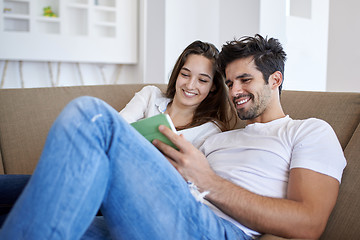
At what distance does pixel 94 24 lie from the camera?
3490 millimetres

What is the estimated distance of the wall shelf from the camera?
3132mm

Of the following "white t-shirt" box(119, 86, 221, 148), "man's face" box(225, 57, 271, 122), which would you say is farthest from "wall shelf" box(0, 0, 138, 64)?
"man's face" box(225, 57, 271, 122)

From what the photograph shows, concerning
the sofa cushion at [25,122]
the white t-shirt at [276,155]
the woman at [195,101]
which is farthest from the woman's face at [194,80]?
the sofa cushion at [25,122]

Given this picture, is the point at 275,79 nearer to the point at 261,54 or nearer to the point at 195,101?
the point at 261,54

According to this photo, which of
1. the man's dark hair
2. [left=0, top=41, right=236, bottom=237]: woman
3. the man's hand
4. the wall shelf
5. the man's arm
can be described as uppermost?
the wall shelf

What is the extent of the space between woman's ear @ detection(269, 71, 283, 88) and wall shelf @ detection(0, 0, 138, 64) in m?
2.31

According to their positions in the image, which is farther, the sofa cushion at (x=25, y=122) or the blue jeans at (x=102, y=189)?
the sofa cushion at (x=25, y=122)

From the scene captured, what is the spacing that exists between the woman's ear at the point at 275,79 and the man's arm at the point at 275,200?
0.44 meters

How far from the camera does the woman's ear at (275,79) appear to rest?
1.51 meters

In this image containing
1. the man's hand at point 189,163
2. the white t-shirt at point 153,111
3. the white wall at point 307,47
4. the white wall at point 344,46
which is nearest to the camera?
the man's hand at point 189,163

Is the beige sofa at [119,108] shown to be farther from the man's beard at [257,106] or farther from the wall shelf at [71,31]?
the wall shelf at [71,31]

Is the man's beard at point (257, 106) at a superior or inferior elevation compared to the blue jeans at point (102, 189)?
superior

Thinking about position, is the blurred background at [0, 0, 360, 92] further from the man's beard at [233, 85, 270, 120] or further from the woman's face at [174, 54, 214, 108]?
the man's beard at [233, 85, 270, 120]

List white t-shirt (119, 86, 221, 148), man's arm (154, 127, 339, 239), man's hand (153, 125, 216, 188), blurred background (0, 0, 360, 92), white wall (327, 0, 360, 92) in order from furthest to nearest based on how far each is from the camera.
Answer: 1. blurred background (0, 0, 360, 92)
2. white wall (327, 0, 360, 92)
3. white t-shirt (119, 86, 221, 148)
4. man's hand (153, 125, 216, 188)
5. man's arm (154, 127, 339, 239)
